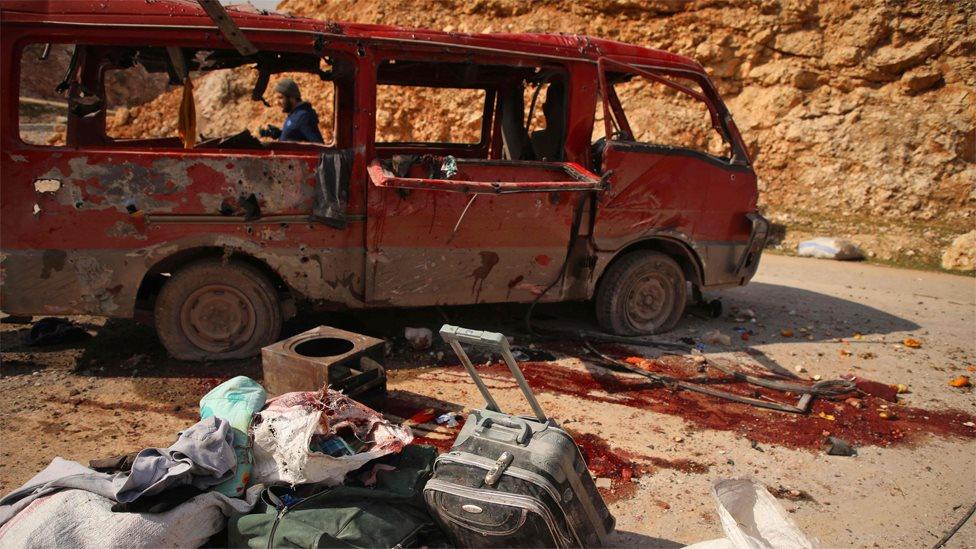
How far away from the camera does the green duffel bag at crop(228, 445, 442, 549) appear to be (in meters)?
2.49

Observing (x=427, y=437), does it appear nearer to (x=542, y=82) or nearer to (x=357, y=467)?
(x=357, y=467)

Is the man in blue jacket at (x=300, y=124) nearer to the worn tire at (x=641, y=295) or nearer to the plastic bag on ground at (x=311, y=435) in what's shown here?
the worn tire at (x=641, y=295)

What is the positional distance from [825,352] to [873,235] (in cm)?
651

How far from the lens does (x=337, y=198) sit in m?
4.54

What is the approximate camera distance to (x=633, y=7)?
14125 millimetres

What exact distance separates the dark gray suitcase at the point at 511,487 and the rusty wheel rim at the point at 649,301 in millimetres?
3201

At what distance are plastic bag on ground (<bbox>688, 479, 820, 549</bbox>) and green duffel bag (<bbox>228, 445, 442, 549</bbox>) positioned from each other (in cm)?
117

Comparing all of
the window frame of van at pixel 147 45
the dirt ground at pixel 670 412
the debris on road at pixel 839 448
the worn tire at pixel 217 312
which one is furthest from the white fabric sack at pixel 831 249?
the worn tire at pixel 217 312

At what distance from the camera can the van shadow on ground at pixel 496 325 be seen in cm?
470

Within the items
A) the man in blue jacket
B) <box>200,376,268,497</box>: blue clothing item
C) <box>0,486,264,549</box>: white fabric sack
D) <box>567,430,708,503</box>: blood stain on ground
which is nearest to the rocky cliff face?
the man in blue jacket

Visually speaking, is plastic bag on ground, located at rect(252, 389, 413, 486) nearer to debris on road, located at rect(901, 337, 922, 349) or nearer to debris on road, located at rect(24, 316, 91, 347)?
debris on road, located at rect(24, 316, 91, 347)

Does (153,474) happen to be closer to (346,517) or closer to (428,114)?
(346,517)

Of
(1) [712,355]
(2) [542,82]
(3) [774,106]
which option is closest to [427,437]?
(1) [712,355]

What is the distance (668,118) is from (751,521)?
12027mm
